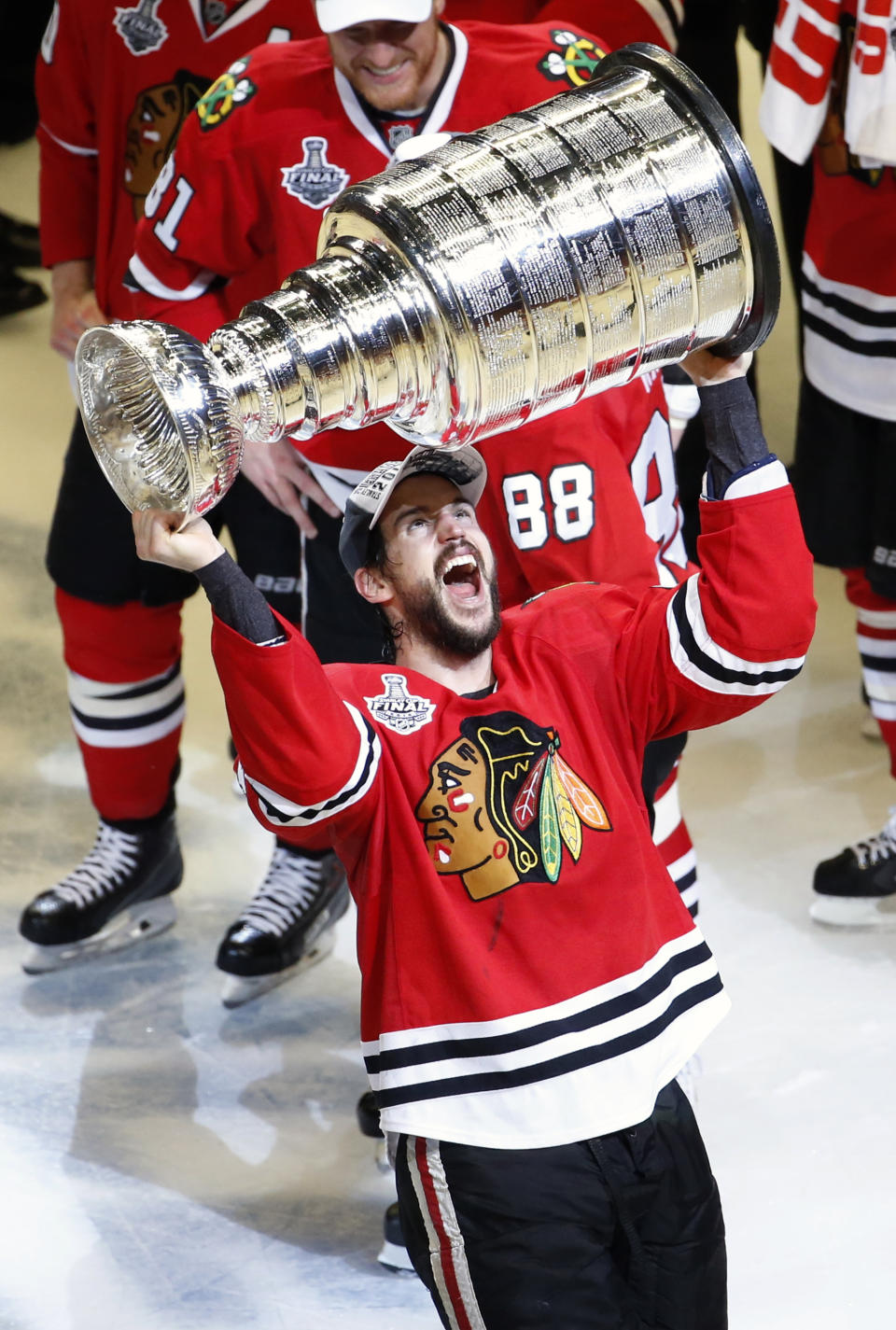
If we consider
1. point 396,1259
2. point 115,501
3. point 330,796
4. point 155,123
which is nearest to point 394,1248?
point 396,1259

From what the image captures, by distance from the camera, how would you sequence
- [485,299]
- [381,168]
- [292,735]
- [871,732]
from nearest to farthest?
[485,299], [292,735], [381,168], [871,732]

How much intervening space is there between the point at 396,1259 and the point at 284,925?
0.62 m

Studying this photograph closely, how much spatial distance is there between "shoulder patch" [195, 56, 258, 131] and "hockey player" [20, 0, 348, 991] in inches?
12.1

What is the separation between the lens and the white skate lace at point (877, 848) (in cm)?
273

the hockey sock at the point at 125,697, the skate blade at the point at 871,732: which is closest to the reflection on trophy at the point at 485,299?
the hockey sock at the point at 125,697

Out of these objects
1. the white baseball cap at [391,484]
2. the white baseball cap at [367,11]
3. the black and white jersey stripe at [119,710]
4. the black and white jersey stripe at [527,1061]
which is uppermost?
the white baseball cap at [367,11]

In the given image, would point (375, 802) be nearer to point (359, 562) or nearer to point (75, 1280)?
point (359, 562)

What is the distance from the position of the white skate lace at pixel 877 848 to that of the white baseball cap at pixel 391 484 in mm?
1175

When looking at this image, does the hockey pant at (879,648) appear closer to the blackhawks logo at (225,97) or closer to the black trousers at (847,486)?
the black trousers at (847,486)

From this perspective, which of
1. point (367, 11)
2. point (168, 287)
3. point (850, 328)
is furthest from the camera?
point (850, 328)

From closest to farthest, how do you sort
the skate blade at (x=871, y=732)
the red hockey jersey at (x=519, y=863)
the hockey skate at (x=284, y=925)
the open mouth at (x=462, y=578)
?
the red hockey jersey at (x=519, y=863) < the open mouth at (x=462, y=578) < the hockey skate at (x=284, y=925) < the skate blade at (x=871, y=732)

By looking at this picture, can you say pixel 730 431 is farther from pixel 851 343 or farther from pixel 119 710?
pixel 119 710

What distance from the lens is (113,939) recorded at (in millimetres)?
2723

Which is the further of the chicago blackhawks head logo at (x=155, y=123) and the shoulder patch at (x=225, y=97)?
the chicago blackhawks head logo at (x=155, y=123)
